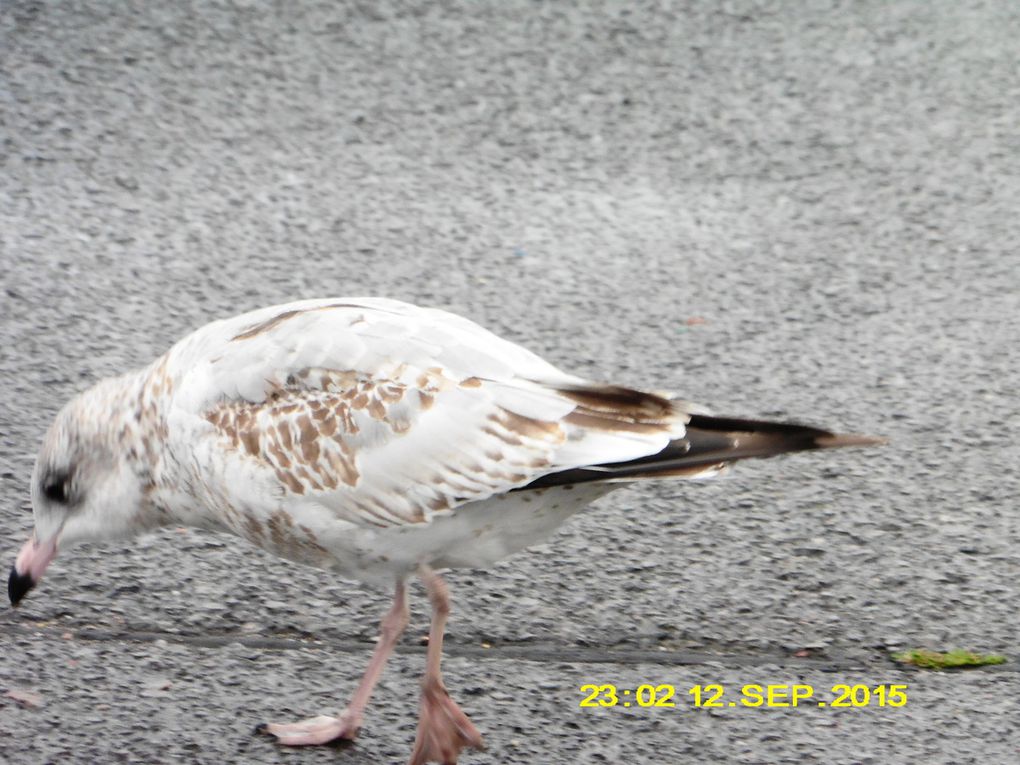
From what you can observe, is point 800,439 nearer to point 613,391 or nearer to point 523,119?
point 613,391

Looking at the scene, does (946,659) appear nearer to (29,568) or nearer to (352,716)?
(352,716)

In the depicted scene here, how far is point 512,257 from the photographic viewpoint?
6285 mm

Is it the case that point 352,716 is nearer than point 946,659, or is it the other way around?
point 352,716

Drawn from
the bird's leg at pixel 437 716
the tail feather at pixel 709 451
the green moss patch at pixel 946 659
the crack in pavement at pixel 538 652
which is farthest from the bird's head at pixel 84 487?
the green moss patch at pixel 946 659

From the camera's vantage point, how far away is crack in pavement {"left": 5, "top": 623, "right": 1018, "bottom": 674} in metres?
4.18

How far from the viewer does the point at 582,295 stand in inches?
238

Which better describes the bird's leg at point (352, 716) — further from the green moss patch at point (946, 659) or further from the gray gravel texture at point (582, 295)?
the green moss patch at point (946, 659)

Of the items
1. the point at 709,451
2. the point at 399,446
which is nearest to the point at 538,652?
the point at 399,446

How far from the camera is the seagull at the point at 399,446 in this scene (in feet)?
11.6

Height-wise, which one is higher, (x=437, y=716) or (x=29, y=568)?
(x=29, y=568)

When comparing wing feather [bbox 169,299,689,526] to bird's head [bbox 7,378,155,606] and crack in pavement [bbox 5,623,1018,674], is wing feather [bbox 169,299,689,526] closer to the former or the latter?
bird's head [bbox 7,378,155,606]
